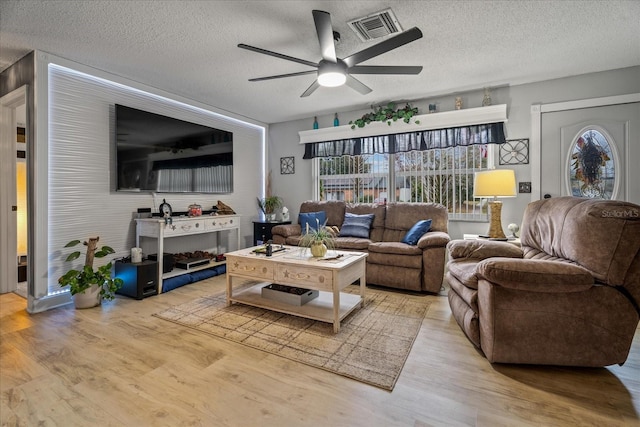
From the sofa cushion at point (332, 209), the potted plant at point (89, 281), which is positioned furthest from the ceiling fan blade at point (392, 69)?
the potted plant at point (89, 281)

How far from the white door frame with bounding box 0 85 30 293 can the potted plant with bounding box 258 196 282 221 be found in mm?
3163

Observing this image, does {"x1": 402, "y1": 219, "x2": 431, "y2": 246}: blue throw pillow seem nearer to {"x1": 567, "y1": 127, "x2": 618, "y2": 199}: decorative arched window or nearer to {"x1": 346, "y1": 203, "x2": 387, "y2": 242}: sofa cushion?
{"x1": 346, "y1": 203, "x2": 387, "y2": 242}: sofa cushion

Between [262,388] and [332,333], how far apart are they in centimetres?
79

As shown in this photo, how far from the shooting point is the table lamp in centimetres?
319

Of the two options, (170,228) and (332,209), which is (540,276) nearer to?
(332,209)

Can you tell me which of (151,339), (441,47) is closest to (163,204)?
(151,339)

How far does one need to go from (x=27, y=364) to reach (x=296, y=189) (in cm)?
404

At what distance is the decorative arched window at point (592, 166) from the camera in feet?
10.9

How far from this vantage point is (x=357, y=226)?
413 centimetres

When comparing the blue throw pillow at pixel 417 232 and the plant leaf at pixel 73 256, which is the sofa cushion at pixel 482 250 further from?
the plant leaf at pixel 73 256

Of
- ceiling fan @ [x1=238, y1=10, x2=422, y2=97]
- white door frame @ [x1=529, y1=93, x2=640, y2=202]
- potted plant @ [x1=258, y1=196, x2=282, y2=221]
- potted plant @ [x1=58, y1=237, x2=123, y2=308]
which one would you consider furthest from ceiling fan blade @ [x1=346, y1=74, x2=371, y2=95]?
potted plant @ [x1=58, y1=237, x2=123, y2=308]

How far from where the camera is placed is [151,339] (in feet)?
7.34

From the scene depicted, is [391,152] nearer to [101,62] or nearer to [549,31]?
[549,31]

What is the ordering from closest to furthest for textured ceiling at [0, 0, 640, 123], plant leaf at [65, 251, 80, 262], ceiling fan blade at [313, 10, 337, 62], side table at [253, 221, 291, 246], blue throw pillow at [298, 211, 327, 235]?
ceiling fan blade at [313, 10, 337, 62] < textured ceiling at [0, 0, 640, 123] < plant leaf at [65, 251, 80, 262] < blue throw pillow at [298, 211, 327, 235] < side table at [253, 221, 291, 246]
